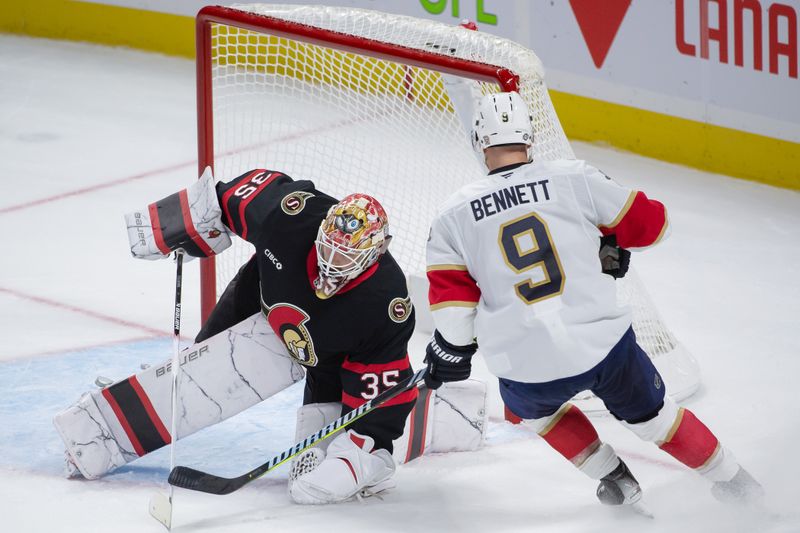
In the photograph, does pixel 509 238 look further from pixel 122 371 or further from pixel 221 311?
pixel 122 371

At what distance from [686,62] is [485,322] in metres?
3.08

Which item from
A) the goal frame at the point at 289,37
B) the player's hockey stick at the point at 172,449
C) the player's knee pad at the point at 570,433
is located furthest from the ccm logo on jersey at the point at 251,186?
the player's knee pad at the point at 570,433

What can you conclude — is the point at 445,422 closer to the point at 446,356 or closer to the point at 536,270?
the point at 446,356

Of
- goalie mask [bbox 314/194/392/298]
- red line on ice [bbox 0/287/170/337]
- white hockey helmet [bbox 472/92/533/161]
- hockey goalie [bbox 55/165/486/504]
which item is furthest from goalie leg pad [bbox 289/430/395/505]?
red line on ice [bbox 0/287/170/337]

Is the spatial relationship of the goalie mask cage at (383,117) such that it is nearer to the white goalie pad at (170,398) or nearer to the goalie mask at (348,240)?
the goalie mask at (348,240)

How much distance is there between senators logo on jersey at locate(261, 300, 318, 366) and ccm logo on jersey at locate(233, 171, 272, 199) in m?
0.32

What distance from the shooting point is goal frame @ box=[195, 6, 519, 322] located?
12.0ft

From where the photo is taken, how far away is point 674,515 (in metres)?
3.35

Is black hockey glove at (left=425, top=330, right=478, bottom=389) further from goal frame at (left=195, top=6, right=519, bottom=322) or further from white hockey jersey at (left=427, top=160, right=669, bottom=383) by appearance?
goal frame at (left=195, top=6, right=519, bottom=322)

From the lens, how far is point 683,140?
19.9 ft

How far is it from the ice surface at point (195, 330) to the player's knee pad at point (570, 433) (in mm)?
177

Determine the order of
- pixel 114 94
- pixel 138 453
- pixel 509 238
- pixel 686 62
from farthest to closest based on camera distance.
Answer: pixel 114 94 < pixel 686 62 < pixel 138 453 < pixel 509 238

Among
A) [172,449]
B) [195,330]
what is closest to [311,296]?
[172,449]

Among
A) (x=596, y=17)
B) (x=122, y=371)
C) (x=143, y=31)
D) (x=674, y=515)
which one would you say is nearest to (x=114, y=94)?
(x=143, y=31)
